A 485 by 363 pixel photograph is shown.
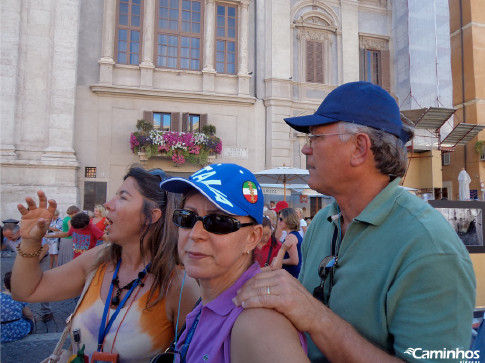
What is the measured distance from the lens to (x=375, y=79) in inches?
750

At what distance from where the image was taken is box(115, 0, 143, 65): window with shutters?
15.3 metres

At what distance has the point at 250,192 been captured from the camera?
145 cm

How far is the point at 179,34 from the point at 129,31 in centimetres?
214

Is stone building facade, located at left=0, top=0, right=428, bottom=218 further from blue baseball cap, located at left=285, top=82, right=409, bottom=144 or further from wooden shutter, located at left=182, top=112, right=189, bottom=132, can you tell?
blue baseball cap, located at left=285, top=82, right=409, bottom=144

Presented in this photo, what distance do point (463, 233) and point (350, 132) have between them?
461 cm

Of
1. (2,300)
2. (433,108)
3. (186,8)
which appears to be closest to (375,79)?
(433,108)

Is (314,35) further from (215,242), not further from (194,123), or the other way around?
(215,242)

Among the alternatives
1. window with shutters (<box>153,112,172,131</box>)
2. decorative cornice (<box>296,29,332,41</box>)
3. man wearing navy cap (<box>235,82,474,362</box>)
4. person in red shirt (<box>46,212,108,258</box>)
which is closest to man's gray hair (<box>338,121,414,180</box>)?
man wearing navy cap (<box>235,82,474,362</box>)

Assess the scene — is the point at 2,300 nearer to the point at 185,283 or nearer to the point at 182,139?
the point at 185,283

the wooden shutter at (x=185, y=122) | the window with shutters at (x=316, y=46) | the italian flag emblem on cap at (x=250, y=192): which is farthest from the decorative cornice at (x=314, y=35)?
the italian flag emblem on cap at (x=250, y=192)

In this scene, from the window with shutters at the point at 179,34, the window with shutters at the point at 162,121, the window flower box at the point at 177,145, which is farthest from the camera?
the window with shutters at the point at 179,34

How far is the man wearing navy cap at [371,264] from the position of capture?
1.10m

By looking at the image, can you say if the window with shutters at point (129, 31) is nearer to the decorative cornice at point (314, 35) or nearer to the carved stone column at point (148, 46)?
the carved stone column at point (148, 46)

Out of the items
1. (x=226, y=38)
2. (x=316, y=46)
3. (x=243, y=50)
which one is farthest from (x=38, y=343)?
(x=316, y=46)
